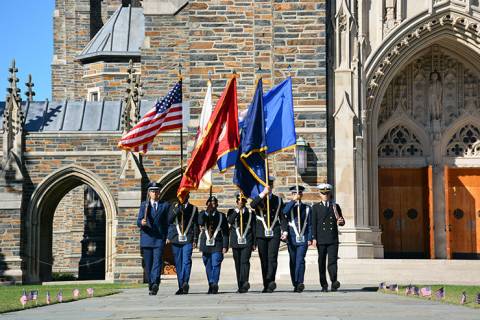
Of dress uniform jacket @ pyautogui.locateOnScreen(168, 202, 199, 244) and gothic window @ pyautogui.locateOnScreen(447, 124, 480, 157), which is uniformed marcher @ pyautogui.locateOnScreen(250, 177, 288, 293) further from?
gothic window @ pyautogui.locateOnScreen(447, 124, 480, 157)

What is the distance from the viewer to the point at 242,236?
56.1ft

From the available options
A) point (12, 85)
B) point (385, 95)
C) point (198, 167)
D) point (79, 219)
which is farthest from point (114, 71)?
point (198, 167)

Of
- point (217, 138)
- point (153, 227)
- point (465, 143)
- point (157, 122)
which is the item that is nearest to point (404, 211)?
point (465, 143)

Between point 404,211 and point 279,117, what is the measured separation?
848 cm

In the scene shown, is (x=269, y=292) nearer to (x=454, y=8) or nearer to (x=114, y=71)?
(x=454, y=8)

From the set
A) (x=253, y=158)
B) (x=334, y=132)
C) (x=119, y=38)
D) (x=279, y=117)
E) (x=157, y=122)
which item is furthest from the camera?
(x=119, y=38)

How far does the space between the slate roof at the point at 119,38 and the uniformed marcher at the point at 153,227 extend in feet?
78.8

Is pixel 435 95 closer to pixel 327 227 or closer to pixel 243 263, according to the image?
pixel 327 227

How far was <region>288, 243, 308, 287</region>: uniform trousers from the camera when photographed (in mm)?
16922

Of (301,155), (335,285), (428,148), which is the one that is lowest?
(335,285)

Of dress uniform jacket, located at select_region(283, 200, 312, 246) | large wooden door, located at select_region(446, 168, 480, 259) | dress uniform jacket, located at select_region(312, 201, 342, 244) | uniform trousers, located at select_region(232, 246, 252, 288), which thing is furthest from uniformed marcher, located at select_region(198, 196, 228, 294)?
large wooden door, located at select_region(446, 168, 480, 259)

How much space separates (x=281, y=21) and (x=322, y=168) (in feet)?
10.1

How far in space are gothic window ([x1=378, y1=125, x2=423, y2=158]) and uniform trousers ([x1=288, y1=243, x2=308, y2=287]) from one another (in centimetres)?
948

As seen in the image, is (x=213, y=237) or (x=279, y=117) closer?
(x=213, y=237)
